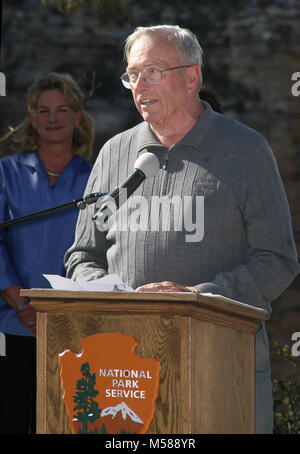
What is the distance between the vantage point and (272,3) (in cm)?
1614

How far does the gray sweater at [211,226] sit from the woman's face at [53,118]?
1.38m

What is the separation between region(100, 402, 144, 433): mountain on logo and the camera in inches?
93.0

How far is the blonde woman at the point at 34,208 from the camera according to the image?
412cm

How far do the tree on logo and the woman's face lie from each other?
2226 millimetres

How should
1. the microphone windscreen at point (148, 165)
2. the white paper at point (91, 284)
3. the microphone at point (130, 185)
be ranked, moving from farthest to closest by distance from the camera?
the microphone windscreen at point (148, 165) → the microphone at point (130, 185) → the white paper at point (91, 284)

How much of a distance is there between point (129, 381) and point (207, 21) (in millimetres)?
14145

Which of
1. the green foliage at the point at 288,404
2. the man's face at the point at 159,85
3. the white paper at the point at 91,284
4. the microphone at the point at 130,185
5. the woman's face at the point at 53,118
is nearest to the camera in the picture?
the white paper at the point at 91,284

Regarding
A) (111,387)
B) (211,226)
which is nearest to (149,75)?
(211,226)

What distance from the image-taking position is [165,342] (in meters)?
2.36

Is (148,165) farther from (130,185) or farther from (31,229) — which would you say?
(31,229)

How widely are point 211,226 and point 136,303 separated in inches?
26.4

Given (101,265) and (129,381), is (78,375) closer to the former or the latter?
(129,381)

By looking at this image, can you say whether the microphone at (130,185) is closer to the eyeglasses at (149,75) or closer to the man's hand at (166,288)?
the man's hand at (166,288)

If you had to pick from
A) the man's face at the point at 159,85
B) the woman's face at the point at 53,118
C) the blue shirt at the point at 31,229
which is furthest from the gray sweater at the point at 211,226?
the woman's face at the point at 53,118
